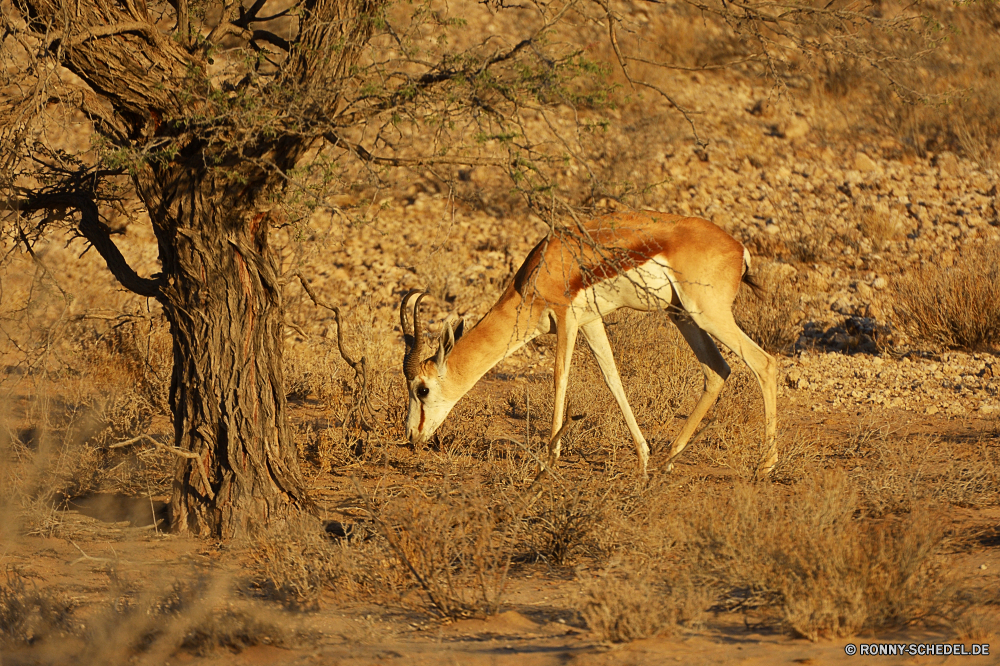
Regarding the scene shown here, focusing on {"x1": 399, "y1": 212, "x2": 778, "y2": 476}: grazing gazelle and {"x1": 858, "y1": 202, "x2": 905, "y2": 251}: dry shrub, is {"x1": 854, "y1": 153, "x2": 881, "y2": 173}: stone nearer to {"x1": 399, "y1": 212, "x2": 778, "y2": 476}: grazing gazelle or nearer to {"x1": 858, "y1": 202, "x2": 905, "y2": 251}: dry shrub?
{"x1": 858, "y1": 202, "x2": 905, "y2": 251}: dry shrub

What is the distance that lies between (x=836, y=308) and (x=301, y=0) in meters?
8.24

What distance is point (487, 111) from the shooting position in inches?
190

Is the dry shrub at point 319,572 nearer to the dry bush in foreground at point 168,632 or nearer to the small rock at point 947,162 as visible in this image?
the dry bush in foreground at point 168,632

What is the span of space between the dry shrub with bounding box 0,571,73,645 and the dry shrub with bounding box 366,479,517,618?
1575 millimetres

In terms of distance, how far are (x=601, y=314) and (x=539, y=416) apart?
183 centimetres

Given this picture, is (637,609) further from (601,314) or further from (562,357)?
(601,314)

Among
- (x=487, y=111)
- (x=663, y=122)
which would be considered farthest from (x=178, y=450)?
(x=663, y=122)

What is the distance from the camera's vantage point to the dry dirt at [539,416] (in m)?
4.43

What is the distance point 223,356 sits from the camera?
5812mm

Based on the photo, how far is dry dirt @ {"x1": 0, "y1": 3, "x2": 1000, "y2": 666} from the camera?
4426mm

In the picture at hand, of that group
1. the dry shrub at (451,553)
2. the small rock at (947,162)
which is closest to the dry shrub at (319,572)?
the dry shrub at (451,553)

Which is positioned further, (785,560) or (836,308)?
(836,308)

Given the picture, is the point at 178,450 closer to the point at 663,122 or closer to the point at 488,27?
the point at 663,122

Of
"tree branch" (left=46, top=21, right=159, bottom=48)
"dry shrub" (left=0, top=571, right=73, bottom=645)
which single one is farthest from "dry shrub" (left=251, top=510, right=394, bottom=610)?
"tree branch" (left=46, top=21, right=159, bottom=48)
